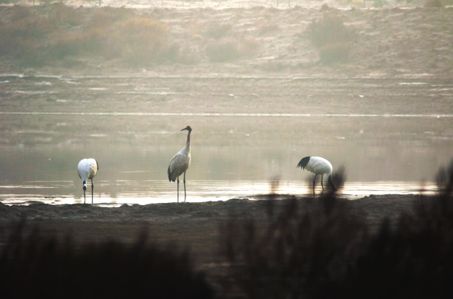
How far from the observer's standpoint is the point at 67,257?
28.1ft

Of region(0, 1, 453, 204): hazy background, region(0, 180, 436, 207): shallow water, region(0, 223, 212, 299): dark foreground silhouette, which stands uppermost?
region(0, 1, 453, 204): hazy background

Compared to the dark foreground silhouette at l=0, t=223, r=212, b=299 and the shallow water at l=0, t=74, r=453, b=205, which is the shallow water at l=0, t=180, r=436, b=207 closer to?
the shallow water at l=0, t=74, r=453, b=205

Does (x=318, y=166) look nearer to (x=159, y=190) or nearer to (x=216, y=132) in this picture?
(x=159, y=190)

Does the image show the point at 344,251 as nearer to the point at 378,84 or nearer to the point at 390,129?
the point at 390,129

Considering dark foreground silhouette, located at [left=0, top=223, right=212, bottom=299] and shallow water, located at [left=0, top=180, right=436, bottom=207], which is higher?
dark foreground silhouette, located at [left=0, top=223, right=212, bottom=299]

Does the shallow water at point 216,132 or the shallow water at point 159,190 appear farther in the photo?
the shallow water at point 216,132

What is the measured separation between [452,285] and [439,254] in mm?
339

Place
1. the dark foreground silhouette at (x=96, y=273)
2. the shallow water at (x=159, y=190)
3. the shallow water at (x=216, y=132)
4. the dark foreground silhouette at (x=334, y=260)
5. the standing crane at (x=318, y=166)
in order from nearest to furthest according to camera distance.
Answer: the dark foreground silhouette at (x=96, y=273) → the dark foreground silhouette at (x=334, y=260) → the shallow water at (x=159, y=190) → the standing crane at (x=318, y=166) → the shallow water at (x=216, y=132)

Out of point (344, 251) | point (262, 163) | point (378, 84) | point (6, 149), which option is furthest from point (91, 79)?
point (344, 251)

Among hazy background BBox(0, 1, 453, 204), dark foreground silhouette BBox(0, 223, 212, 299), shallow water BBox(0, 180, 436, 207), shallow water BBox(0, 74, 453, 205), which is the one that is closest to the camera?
dark foreground silhouette BBox(0, 223, 212, 299)

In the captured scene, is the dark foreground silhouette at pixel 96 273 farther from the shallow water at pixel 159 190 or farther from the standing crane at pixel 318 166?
the standing crane at pixel 318 166

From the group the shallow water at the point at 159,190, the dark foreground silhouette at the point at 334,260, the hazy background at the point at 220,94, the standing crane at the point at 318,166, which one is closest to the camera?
the dark foreground silhouette at the point at 334,260

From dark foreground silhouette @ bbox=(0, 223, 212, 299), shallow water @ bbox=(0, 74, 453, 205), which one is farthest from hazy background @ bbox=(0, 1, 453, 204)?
dark foreground silhouette @ bbox=(0, 223, 212, 299)

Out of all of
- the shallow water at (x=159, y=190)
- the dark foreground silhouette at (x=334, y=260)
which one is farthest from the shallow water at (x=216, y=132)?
the dark foreground silhouette at (x=334, y=260)
